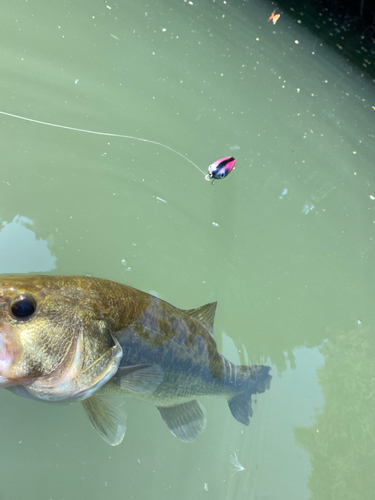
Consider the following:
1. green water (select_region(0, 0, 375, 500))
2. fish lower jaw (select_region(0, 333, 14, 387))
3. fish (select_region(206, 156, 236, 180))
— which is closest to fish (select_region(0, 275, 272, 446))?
fish lower jaw (select_region(0, 333, 14, 387))

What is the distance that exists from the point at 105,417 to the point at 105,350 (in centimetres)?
42

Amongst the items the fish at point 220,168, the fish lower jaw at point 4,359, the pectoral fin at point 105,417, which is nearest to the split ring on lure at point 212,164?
the fish at point 220,168

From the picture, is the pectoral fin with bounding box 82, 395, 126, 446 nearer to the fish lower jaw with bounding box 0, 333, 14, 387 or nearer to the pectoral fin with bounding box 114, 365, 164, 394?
the pectoral fin with bounding box 114, 365, 164, 394

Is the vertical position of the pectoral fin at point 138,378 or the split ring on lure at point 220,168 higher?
the split ring on lure at point 220,168

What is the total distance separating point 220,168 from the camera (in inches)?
108

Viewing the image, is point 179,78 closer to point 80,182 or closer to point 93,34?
point 93,34

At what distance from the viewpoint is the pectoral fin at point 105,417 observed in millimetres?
1633

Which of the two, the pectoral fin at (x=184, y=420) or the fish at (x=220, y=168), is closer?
the pectoral fin at (x=184, y=420)

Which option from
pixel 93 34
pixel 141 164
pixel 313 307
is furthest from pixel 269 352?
pixel 93 34

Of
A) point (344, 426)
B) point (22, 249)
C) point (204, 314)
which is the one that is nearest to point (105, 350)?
point (204, 314)

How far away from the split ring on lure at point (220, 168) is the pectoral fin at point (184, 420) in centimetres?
162

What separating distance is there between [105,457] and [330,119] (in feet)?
11.4

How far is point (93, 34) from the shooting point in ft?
9.82

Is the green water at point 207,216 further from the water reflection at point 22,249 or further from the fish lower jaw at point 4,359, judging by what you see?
the fish lower jaw at point 4,359
